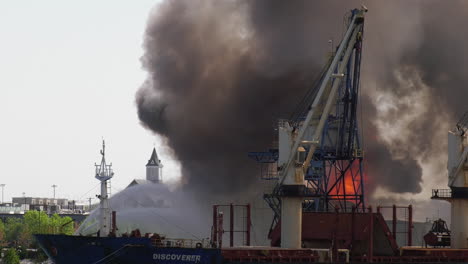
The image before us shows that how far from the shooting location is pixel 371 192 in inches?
5364

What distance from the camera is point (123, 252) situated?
86812mm

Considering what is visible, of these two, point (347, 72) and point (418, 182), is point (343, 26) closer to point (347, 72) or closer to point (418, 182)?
point (347, 72)

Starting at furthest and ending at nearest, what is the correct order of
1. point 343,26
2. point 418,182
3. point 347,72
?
point 418,182
point 343,26
point 347,72

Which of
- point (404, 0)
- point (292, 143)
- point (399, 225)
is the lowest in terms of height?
point (399, 225)

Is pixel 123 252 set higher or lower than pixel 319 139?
lower

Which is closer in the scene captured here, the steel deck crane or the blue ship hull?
the blue ship hull

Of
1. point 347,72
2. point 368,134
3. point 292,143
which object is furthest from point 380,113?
point 292,143

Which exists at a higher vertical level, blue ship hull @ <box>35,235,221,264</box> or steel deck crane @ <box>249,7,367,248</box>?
steel deck crane @ <box>249,7,367,248</box>

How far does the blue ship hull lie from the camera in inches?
3374

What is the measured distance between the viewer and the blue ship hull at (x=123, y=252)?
281ft

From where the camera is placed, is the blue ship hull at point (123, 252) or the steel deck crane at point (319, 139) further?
the steel deck crane at point (319, 139)

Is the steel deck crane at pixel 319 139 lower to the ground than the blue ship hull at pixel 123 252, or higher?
higher

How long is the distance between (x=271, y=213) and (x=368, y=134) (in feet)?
50.7

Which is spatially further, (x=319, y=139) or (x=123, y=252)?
(x=319, y=139)
